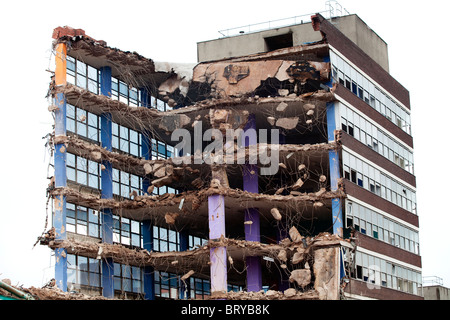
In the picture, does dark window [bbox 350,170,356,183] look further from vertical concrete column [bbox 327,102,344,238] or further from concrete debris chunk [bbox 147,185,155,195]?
concrete debris chunk [bbox 147,185,155,195]

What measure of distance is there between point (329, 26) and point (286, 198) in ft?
32.3

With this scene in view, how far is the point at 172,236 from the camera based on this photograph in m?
50.4

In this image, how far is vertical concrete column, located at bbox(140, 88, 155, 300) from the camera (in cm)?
4703

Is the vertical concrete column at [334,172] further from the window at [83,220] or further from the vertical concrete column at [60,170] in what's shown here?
the vertical concrete column at [60,170]

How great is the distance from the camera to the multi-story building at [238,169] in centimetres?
4297

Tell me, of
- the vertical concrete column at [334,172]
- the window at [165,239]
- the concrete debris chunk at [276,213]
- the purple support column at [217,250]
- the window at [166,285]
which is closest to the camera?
the purple support column at [217,250]

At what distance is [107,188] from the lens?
149ft

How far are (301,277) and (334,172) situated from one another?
19.5 feet

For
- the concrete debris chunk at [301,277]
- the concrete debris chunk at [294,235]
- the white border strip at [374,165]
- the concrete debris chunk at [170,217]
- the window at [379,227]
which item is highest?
the white border strip at [374,165]

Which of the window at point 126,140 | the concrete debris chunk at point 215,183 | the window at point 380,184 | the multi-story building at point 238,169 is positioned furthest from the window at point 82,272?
the window at point 380,184

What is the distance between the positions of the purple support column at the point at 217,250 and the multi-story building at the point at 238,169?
2.4 inches

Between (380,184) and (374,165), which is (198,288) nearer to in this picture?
(380,184)
